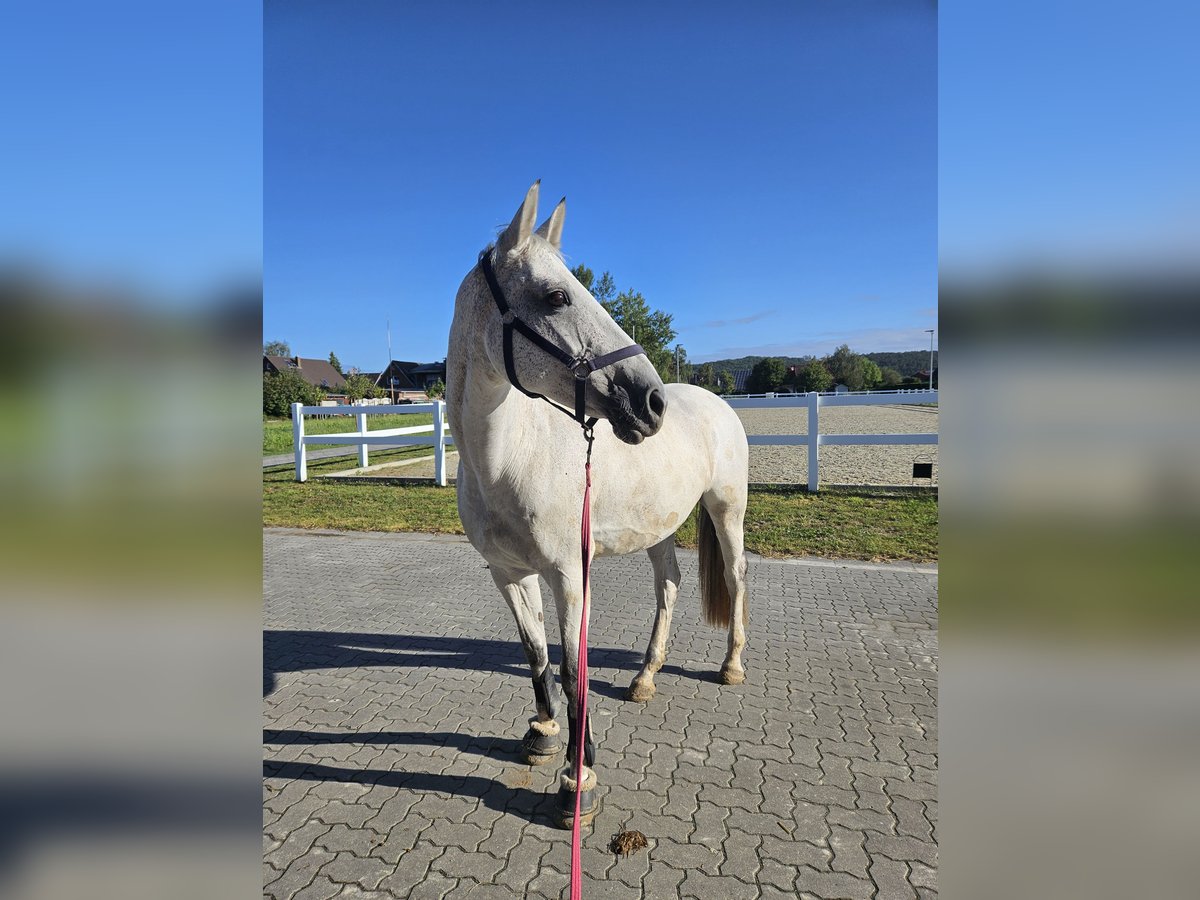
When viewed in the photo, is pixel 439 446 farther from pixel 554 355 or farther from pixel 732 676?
pixel 554 355

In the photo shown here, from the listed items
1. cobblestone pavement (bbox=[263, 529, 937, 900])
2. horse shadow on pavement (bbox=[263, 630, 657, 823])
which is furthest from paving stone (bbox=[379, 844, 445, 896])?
horse shadow on pavement (bbox=[263, 630, 657, 823])

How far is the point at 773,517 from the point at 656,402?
7063 millimetres

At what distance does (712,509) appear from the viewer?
387 cm

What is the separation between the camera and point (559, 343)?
2062 mm

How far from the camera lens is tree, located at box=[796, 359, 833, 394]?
6625 cm

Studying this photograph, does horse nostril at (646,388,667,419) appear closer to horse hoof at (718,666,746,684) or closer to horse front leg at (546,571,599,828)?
horse front leg at (546,571,599,828)

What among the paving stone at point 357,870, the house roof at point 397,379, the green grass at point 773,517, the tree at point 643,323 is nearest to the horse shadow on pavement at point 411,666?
the paving stone at point 357,870

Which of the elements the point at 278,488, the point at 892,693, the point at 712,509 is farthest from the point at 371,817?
the point at 278,488

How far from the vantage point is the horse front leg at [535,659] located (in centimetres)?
295
